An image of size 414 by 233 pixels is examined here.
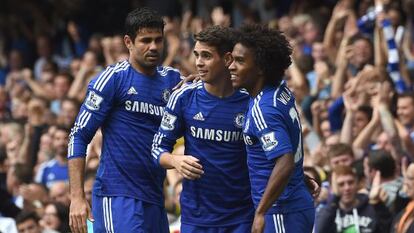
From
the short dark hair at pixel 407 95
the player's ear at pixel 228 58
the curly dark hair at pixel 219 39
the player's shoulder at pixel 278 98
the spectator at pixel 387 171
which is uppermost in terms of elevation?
the curly dark hair at pixel 219 39

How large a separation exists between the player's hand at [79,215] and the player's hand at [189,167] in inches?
31.0

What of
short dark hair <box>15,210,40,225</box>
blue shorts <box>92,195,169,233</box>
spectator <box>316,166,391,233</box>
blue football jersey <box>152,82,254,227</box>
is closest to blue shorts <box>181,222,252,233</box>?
blue football jersey <box>152,82,254,227</box>

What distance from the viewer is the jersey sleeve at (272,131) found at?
9094mm

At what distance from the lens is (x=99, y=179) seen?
10.2 metres

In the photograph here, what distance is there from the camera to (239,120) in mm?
9930

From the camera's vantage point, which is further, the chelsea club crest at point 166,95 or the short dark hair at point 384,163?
the short dark hair at point 384,163

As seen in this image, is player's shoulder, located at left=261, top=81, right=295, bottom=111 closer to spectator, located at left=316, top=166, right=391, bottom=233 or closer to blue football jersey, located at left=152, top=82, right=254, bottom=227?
blue football jersey, located at left=152, top=82, right=254, bottom=227

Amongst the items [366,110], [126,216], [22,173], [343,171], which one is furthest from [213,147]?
[22,173]

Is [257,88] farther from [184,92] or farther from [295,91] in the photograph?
[295,91]

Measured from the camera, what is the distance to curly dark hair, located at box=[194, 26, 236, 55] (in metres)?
9.88

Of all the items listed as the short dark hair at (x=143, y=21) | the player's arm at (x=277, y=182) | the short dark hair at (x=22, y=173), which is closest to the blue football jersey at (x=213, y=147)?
the short dark hair at (x=143, y=21)

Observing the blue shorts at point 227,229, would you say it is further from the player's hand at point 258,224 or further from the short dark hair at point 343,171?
the short dark hair at point 343,171

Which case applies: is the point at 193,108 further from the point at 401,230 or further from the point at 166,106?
the point at 401,230

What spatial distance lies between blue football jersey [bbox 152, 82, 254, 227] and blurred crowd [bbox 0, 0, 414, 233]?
2.10 metres
